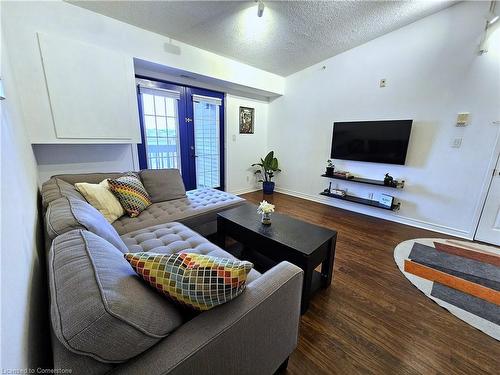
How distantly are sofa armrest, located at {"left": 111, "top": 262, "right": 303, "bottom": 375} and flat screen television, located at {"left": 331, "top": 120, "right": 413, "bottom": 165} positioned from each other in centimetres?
291

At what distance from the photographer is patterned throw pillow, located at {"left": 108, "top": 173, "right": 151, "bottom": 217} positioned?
1944 millimetres

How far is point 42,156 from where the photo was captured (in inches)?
86.7

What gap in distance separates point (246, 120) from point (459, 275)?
12.9 feet

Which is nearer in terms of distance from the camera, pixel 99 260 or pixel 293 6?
pixel 99 260

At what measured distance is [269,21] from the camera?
8.25ft

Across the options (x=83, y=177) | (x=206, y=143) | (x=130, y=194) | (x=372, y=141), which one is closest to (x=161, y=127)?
(x=206, y=143)

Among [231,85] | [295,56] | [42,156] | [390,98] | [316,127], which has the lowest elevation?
[42,156]

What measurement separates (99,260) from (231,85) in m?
3.63

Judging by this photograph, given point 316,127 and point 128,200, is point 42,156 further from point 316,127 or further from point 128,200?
point 316,127

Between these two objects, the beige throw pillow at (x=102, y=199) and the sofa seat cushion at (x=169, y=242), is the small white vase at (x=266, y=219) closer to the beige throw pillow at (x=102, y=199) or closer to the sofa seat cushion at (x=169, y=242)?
the sofa seat cushion at (x=169, y=242)

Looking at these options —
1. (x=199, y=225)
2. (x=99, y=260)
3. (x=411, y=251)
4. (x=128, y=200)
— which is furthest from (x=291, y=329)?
(x=411, y=251)

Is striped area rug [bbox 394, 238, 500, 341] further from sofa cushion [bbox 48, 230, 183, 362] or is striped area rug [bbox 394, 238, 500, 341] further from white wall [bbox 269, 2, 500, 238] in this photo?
sofa cushion [bbox 48, 230, 183, 362]

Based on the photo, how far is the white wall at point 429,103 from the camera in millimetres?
2453

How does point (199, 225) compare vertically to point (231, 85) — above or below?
below
